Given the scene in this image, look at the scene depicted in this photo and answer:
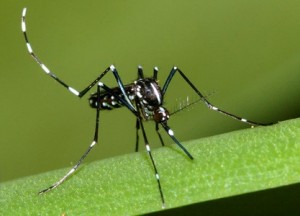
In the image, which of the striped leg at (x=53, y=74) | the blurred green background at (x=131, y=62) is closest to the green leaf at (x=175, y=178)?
the blurred green background at (x=131, y=62)

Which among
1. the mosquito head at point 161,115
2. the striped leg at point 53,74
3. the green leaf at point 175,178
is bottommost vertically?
the mosquito head at point 161,115

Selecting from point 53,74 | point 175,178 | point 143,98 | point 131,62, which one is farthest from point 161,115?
point 175,178

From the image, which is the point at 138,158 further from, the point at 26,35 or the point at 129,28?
the point at 26,35

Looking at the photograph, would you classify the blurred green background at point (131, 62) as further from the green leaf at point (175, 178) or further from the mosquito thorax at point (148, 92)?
the green leaf at point (175, 178)

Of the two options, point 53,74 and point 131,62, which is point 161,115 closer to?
point 131,62

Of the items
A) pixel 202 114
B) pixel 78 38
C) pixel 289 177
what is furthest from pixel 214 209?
pixel 78 38

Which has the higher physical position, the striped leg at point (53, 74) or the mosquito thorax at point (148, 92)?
the striped leg at point (53, 74)
